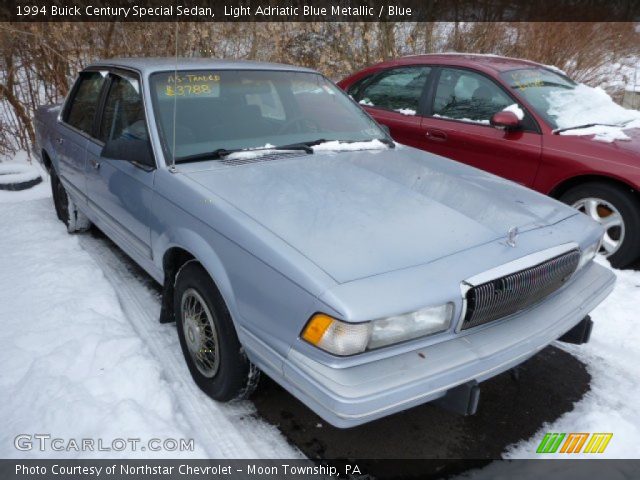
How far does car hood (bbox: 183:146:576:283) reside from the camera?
206 centimetres

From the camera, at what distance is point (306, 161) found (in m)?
2.95

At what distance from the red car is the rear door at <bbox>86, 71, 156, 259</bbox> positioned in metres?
2.75

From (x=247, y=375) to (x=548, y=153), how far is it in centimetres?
322

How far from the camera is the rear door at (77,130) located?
381 cm

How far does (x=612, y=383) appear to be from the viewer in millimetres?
2871

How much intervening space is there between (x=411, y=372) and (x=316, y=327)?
1.28ft

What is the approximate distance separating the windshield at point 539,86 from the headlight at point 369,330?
312cm

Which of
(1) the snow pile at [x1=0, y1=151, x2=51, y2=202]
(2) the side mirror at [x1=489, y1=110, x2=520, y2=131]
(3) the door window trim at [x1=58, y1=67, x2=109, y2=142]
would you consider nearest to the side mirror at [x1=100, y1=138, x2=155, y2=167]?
(3) the door window trim at [x1=58, y1=67, x2=109, y2=142]

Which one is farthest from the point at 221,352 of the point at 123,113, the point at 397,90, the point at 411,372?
the point at 397,90

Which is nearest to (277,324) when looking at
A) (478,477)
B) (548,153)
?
(478,477)

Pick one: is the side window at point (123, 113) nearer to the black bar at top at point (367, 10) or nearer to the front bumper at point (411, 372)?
the front bumper at point (411, 372)

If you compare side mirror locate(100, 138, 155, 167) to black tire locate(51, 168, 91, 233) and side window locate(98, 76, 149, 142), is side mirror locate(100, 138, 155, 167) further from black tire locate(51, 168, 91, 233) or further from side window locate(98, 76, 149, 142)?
black tire locate(51, 168, 91, 233)

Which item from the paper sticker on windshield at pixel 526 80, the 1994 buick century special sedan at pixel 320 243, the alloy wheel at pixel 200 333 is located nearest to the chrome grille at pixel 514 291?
the 1994 buick century special sedan at pixel 320 243

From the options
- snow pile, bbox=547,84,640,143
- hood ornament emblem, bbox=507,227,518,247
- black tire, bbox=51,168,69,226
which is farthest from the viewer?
black tire, bbox=51,168,69,226
